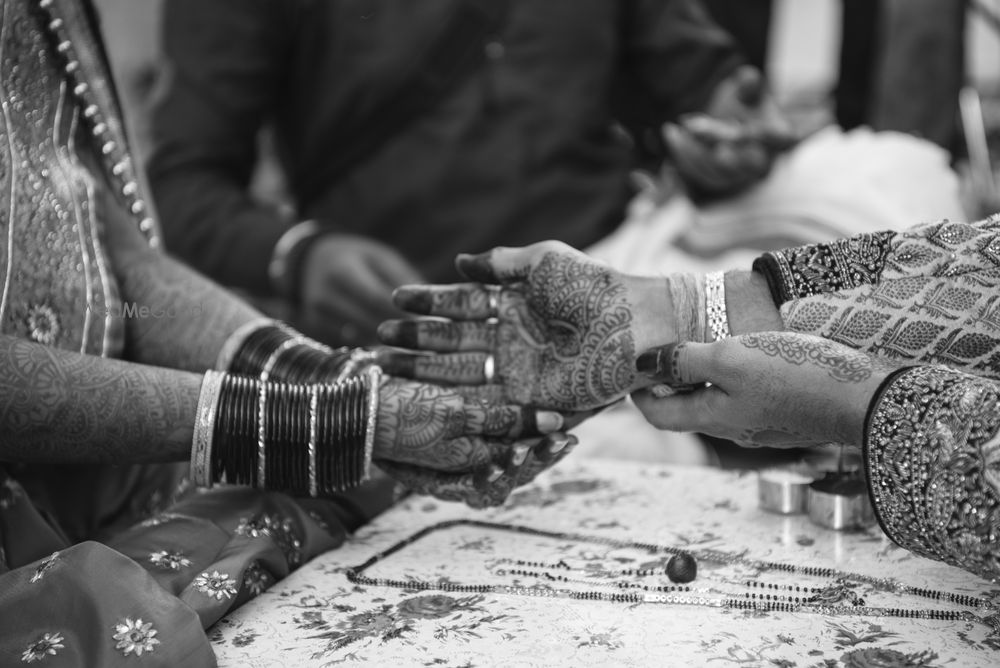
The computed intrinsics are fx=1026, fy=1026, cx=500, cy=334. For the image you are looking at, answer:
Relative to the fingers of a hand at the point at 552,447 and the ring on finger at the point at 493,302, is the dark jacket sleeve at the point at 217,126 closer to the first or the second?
the ring on finger at the point at 493,302

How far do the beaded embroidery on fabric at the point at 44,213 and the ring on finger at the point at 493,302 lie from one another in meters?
0.53

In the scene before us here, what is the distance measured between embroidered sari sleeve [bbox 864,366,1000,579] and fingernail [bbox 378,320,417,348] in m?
0.71

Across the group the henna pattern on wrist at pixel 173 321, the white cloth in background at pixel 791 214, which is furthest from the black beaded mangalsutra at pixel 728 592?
the white cloth in background at pixel 791 214

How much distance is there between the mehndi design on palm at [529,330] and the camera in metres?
1.41

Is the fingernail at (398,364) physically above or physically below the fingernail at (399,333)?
below

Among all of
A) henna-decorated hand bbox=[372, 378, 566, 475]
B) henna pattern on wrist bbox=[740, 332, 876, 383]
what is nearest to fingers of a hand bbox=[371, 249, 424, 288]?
henna-decorated hand bbox=[372, 378, 566, 475]

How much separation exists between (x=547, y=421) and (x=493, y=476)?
107mm

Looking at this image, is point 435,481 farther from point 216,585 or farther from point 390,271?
point 390,271

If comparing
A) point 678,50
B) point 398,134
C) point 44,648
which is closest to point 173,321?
point 44,648

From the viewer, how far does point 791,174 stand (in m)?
2.47

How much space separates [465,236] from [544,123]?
0.36 metres

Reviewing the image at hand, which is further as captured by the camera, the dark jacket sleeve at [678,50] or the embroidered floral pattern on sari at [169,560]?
the dark jacket sleeve at [678,50]

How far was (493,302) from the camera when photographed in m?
1.53

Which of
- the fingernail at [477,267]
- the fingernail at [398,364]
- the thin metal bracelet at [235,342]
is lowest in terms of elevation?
the fingernail at [398,364]
